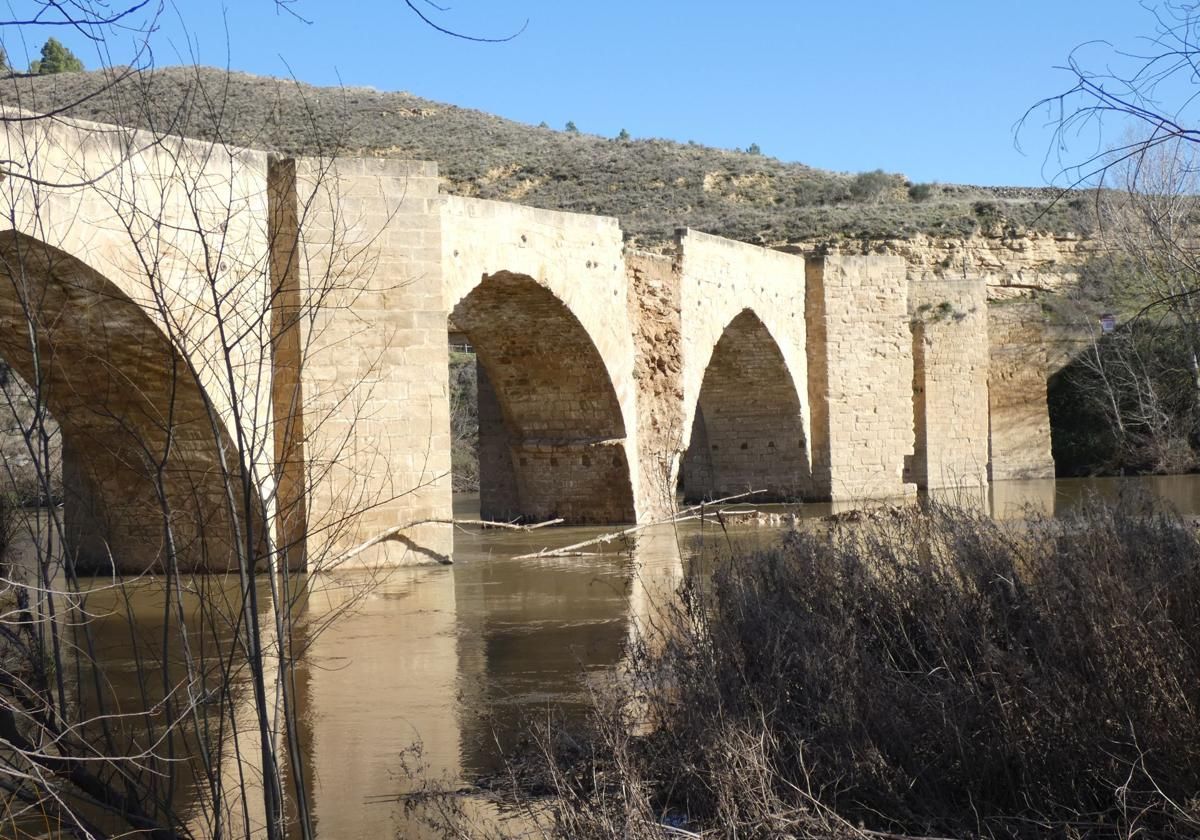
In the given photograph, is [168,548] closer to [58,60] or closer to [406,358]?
[406,358]

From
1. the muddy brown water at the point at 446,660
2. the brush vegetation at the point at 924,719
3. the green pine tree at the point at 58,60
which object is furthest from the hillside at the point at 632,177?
the brush vegetation at the point at 924,719

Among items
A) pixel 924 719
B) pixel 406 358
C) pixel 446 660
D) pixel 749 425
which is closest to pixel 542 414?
pixel 406 358

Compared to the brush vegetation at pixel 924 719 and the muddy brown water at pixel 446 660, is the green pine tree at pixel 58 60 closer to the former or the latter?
the muddy brown water at pixel 446 660

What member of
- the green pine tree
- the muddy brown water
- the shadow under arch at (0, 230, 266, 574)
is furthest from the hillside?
the shadow under arch at (0, 230, 266, 574)

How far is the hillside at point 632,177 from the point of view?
25547 mm

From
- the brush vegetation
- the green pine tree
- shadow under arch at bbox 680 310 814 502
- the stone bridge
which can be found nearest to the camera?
the brush vegetation

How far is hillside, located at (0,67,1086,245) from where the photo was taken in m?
25.5

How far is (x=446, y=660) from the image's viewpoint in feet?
24.6

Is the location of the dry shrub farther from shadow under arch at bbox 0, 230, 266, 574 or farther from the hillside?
the hillside

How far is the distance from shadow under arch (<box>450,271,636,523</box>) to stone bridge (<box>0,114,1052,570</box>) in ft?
0.12

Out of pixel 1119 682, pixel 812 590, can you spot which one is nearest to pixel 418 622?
pixel 812 590

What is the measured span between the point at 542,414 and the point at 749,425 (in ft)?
16.7

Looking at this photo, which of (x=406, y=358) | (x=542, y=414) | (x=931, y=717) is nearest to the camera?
(x=931, y=717)

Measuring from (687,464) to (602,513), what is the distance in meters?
5.51
